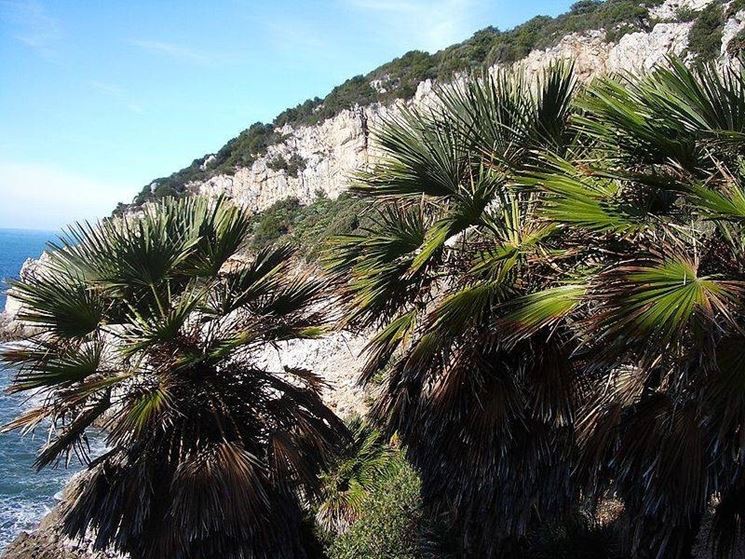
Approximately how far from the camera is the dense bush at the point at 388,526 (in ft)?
26.6

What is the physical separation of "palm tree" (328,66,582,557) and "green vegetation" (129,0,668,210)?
23.4 meters

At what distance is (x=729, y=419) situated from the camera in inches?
119

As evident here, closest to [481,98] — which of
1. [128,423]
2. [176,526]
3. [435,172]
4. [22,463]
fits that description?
[435,172]

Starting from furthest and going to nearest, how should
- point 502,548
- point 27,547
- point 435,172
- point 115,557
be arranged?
point 27,547 < point 115,557 < point 502,548 < point 435,172

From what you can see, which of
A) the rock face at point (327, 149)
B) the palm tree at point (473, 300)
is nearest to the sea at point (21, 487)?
the palm tree at point (473, 300)

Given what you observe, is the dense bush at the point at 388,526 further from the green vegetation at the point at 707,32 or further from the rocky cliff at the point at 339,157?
the green vegetation at the point at 707,32

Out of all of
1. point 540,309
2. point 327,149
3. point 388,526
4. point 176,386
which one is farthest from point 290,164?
point 540,309

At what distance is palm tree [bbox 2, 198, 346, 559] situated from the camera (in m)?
4.70

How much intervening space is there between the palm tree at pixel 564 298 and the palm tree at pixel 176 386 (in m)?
0.96

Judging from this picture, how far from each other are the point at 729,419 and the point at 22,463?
21293 mm

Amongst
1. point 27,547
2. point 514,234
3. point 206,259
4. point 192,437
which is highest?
point 206,259

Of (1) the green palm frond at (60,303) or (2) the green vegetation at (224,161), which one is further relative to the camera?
(2) the green vegetation at (224,161)

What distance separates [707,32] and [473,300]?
25978mm

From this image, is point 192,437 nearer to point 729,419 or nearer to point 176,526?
point 176,526
